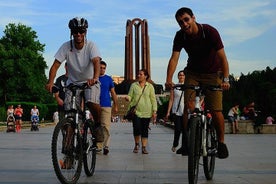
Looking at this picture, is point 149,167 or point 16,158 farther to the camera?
point 16,158

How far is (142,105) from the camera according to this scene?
38.4 feet

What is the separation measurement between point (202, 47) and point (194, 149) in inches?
54.7

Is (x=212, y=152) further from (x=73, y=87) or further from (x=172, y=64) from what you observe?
(x=73, y=87)

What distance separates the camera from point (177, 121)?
11.7 metres

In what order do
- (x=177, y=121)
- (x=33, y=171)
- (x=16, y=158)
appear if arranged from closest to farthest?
(x=33, y=171), (x=16, y=158), (x=177, y=121)

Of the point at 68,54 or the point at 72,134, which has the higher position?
the point at 68,54

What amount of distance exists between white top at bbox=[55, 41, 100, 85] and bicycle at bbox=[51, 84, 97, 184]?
0.27 meters

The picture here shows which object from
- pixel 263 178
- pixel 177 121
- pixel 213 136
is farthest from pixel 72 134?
pixel 177 121

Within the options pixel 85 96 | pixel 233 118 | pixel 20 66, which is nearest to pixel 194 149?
pixel 85 96

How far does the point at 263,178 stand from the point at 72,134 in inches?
94.2

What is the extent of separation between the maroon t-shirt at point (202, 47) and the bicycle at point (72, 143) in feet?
3.94

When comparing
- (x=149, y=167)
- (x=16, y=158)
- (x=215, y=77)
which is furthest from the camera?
(x=16, y=158)

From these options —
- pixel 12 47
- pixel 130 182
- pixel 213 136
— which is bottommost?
pixel 130 182

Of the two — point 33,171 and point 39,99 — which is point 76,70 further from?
point 39,99
